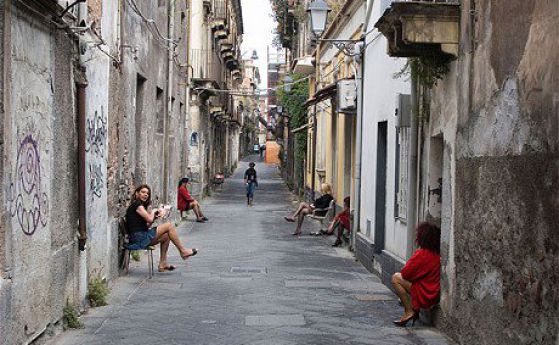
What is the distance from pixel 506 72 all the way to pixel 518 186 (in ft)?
3.27

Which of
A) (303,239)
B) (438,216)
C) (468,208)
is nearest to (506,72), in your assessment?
(468,208)

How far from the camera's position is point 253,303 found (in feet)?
34.3

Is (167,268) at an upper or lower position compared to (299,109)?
lower

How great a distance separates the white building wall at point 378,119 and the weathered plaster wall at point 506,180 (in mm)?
2904

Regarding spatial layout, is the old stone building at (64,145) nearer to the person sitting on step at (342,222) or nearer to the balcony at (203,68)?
the person sitting on step at (342,222)

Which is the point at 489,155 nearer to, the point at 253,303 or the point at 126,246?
the point at 253,303

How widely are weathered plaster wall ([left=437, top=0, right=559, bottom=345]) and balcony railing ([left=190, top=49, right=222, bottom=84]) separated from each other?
20.0 metres

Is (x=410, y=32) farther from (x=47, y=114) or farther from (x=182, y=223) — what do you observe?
(x=182, y=223)

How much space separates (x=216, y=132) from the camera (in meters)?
43.1

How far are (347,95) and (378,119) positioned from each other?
274 centimetres

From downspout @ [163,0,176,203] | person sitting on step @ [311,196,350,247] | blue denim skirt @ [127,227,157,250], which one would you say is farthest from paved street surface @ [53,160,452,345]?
downspout @ [163,0,176,203]

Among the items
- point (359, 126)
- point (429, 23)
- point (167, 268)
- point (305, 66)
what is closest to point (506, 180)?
point (429, 23)

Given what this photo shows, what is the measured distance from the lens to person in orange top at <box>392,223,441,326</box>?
9133mm

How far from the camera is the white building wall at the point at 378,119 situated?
1219cm
